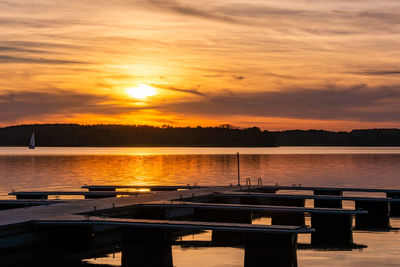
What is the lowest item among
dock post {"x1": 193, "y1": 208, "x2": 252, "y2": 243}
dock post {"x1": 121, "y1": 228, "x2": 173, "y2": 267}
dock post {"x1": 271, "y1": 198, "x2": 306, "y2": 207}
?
dock post {"x1": 121, "y1": 228, "x2": 173, "y2": 267}

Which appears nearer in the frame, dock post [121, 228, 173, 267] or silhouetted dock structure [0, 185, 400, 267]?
silhouetted dock structure [0, 185, 400, 267]

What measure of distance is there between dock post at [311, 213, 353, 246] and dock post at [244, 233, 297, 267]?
709 centimetres

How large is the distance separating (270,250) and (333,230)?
26.4 ft

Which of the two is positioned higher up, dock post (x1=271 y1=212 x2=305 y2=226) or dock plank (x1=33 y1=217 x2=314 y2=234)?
dock plank (x1=33 y1=217 x2=314 y2=234)

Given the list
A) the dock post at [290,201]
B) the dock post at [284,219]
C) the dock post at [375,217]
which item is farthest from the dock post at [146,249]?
the dock post at [290,201]

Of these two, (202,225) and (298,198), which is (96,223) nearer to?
(202,225)

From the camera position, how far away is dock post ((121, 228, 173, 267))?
60.4ft

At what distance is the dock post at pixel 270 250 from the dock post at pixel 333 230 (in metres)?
7.09

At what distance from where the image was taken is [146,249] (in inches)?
730

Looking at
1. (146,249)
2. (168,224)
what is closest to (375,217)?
(168,224)

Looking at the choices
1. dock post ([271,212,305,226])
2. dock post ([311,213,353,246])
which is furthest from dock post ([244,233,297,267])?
dock post ([271,212,305,226])

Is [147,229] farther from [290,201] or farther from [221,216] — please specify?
[290,201]

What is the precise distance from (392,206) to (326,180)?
123 ft

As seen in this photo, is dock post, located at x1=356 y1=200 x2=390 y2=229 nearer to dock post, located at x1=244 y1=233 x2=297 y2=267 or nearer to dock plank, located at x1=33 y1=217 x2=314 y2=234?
dock post, located at x1=244 y1=233 x2=297 y2=267
